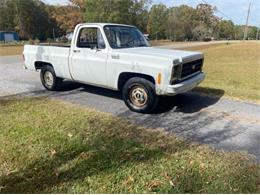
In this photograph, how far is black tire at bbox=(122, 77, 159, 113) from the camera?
550 centimetres

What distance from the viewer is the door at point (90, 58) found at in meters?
6.07

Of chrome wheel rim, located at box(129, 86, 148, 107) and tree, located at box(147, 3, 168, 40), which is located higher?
tree, located at box(147, 3, 168, 40)

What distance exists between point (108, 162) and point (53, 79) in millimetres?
4428

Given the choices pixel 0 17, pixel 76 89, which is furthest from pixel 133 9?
pixel 76 89

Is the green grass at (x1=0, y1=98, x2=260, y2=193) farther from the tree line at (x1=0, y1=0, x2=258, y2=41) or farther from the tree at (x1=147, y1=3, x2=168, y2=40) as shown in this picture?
the tree at (x1=147, y1=3, x2=168, y2=40)

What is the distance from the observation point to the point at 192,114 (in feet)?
19.0

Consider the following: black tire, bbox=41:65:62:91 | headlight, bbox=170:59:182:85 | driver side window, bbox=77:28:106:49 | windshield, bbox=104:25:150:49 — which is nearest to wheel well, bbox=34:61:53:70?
black tire, bbox=41:65:62:91

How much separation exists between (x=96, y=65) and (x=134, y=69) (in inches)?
42.8

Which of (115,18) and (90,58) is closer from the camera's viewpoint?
(90,58)

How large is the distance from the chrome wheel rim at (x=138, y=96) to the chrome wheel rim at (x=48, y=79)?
287 centimetres

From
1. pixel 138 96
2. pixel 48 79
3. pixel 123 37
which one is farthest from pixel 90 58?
pixel 48 79

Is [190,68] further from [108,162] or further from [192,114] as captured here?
[108,162]

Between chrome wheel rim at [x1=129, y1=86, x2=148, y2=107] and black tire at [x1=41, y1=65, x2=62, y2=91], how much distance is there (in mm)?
2706

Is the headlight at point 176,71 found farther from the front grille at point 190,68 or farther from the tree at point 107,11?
the tree at point 107,11
